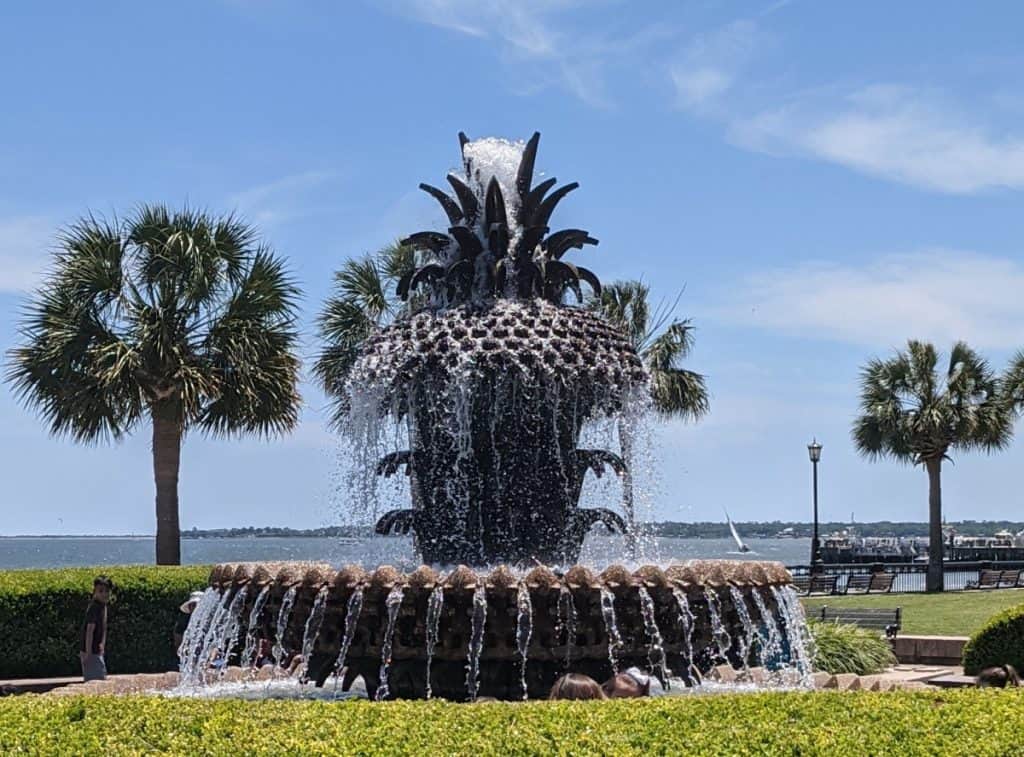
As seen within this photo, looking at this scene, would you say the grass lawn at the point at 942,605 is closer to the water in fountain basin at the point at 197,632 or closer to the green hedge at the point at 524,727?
the water in fountain basin at the point at 197,632

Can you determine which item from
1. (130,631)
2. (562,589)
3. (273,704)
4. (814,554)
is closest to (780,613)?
(562,589)

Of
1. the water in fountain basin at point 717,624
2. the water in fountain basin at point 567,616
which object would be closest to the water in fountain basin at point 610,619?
the water in fountain basin at point 567,616

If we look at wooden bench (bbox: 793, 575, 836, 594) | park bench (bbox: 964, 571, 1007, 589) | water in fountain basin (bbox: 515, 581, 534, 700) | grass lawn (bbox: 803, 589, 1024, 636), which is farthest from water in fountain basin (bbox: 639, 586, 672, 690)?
park bench (bbox: 964, 571, 1007, 589)

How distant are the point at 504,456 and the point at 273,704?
4.28m

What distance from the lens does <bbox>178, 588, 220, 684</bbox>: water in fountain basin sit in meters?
9.88

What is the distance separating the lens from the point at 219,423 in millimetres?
23406

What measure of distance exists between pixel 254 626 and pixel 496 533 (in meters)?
2.02

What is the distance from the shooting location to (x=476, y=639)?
849 cm

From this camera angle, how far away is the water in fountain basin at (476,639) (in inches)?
331

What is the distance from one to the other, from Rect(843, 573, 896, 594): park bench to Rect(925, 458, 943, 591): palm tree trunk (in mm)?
1436

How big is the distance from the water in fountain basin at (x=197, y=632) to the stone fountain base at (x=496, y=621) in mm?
563

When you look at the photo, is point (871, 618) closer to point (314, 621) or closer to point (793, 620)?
point (793, 620)

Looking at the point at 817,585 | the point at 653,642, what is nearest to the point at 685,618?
the point at 653,642

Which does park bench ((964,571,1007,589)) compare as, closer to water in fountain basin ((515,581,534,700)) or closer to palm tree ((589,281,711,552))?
palm tree ((589,281,711,552))
